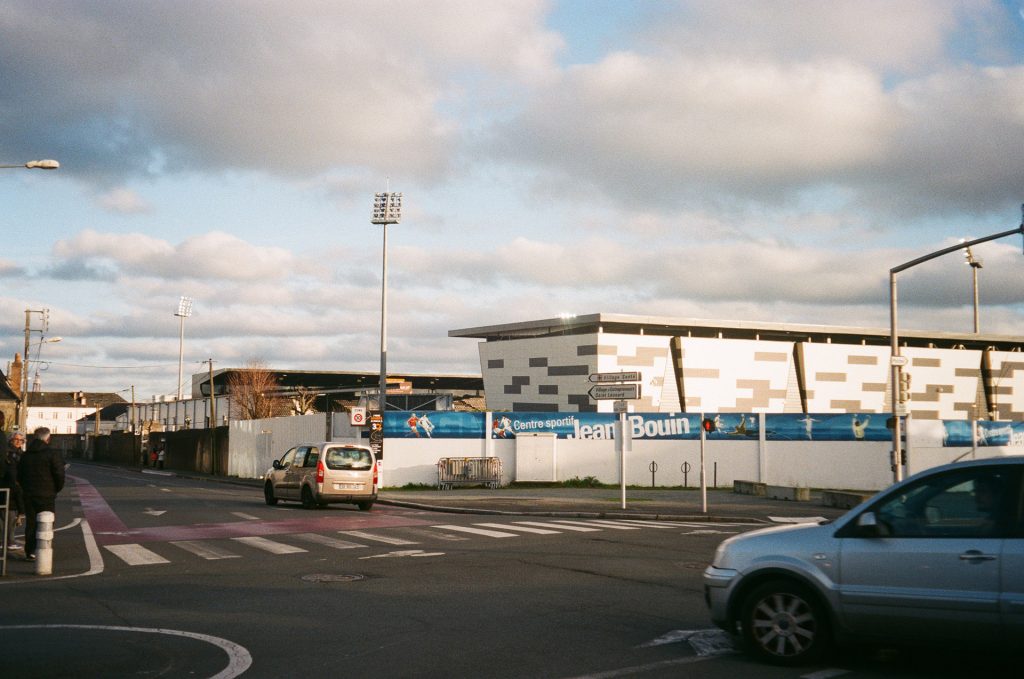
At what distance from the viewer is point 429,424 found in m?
38.2

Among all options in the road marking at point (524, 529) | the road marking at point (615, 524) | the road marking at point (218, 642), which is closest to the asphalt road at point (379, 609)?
the road marking at point (218, 642)

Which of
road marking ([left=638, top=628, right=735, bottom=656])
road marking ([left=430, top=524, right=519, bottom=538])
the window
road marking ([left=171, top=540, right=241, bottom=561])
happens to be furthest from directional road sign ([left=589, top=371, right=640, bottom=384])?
the window

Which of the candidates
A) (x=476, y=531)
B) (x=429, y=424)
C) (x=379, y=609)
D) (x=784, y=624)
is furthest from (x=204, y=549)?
(x=429, y=424)

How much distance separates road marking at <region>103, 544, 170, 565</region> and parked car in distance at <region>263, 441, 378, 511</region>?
917 cm

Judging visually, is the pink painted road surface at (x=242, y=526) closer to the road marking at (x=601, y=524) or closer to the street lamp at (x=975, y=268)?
the road marking at (x=601, y=524)

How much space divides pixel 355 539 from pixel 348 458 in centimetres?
848

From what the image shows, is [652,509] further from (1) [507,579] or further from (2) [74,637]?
(2) [74,637]

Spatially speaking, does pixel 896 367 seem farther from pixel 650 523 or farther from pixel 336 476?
pixel 336 476

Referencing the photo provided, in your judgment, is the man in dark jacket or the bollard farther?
the man in dark jacket

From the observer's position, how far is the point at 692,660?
7.65 meters

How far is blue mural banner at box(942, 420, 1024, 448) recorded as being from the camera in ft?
132

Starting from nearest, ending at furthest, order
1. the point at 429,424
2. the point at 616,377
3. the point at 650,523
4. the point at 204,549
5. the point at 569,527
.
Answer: the point at 204,549 < the point at 569,527 < the point at 650,523 < the point at 616,377 < the point at 429,424

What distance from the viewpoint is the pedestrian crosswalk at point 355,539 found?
15273 mm

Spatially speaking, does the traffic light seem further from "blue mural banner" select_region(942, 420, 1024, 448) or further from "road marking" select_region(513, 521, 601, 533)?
"blue mural banner" select_region(942, 420, 1024, 448)
